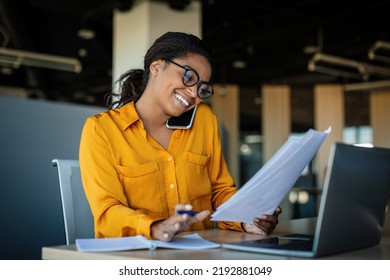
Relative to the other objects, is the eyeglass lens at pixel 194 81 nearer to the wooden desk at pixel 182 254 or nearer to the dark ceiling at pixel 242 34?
the wooden desk at pixel 182 254

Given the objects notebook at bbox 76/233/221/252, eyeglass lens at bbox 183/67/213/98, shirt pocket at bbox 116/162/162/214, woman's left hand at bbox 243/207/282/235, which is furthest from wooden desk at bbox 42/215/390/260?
eyeglass lens at bbox 183/67/213/98

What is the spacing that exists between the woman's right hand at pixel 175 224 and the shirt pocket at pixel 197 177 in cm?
49

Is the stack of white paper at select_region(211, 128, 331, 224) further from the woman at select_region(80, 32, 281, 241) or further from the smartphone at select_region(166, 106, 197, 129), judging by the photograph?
the smartphone at select_region(166, 106, 197, 129)

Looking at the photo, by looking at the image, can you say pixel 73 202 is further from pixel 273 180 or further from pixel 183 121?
pixel 273 180

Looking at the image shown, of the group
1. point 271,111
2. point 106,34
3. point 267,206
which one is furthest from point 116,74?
point 271,111

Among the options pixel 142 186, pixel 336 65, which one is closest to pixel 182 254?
pixel 142 186

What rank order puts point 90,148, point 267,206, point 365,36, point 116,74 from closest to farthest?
point 267,206, point 90,148, point 116,74, point 365,36

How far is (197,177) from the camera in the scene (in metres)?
1.70

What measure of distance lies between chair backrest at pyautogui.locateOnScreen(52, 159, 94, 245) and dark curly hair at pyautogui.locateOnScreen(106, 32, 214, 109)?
36 centimetres

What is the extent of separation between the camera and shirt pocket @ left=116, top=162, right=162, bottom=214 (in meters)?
1.54

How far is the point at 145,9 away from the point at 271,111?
6240mm

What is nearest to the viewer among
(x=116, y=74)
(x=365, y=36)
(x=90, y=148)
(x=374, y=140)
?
(x=90, y=148)
